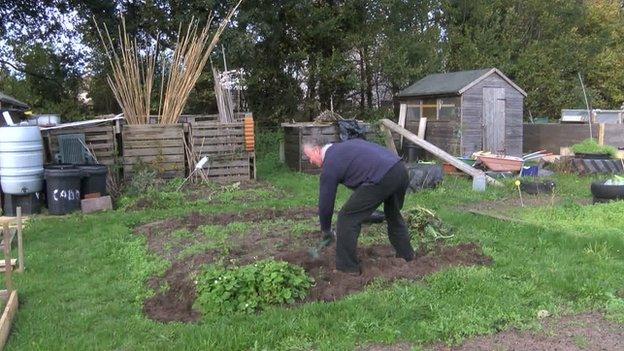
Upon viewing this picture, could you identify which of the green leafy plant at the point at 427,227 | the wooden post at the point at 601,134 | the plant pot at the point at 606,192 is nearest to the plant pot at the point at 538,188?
the plant pot at the point at 606,192

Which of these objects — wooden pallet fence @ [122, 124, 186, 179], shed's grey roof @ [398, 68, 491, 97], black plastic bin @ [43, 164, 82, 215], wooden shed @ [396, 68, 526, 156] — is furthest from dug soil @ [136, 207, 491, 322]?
shed's grey roof @ [398, 68, 491, 97]

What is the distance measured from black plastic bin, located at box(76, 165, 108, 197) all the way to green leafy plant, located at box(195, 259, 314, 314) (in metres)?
6.13

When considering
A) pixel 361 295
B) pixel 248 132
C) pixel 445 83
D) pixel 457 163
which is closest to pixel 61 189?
pixel 248 132

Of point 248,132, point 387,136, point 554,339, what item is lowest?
point 554,339

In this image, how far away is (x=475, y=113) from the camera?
16766 mm

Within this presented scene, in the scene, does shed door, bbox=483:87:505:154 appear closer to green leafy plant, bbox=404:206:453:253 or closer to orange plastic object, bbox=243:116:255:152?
orange plastic object, bbox=243:116:255:152

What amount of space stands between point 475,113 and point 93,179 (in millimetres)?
10524

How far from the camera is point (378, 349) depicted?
4.21 meters

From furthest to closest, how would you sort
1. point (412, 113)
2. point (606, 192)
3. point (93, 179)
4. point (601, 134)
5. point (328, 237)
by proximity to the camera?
point (412, 113) < point (601, 134) < point (93, 179) < point (606, 192) < point (328, 237)

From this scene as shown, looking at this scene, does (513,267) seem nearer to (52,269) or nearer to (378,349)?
(378,349)

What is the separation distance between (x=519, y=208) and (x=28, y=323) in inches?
292

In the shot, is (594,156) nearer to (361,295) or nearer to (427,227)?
(427,227)

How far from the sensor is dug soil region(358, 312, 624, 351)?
4.21 meters

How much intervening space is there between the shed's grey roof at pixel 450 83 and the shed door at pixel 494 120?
46 cm
